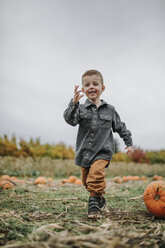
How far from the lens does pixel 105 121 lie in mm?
3086

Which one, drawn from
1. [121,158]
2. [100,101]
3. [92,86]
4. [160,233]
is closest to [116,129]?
[100,101]

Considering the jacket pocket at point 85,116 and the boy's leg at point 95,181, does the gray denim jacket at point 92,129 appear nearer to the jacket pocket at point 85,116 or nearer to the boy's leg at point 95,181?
the jacket pocket at point 85,116

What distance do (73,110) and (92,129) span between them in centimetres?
39

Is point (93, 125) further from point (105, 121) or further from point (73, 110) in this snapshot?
point (73, 110)

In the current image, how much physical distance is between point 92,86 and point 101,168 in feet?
3.66

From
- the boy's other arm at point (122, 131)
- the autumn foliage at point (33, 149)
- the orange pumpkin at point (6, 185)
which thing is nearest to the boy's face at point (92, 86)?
the boy's other arm at point (122, 131)

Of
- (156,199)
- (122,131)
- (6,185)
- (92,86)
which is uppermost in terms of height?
(92,86)

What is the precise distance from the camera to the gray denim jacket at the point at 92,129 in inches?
114

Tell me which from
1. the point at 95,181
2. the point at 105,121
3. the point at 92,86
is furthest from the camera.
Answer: the point at 105,121

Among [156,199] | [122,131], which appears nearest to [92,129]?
[122,131]

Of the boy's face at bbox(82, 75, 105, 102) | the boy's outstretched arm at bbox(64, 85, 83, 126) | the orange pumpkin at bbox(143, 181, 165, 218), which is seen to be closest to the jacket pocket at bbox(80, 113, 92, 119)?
the boy's outstretched arm at bbox(64, 85, 83, 126)

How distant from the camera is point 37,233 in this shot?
154 centimetres

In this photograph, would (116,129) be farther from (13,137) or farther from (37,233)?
(13,137)

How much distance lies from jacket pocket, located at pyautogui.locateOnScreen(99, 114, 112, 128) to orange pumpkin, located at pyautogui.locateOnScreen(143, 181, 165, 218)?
1.01m
